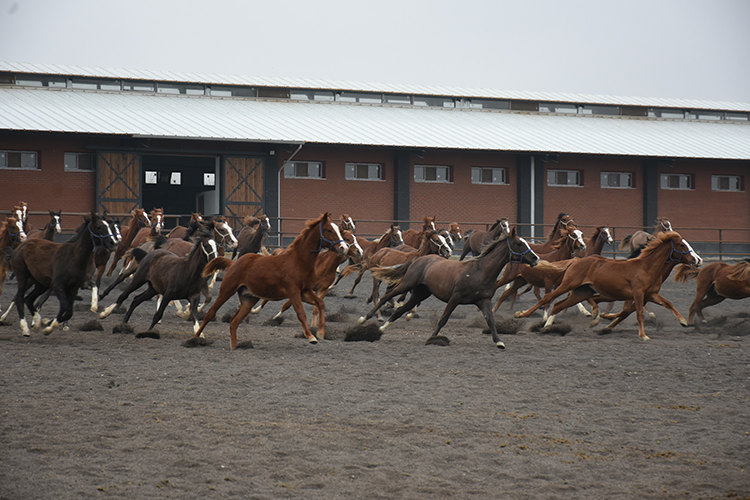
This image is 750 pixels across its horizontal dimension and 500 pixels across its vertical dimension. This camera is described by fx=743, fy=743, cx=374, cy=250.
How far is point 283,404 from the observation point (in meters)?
6.57

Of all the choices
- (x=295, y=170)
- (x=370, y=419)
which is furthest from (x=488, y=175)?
(x=370, y=419)

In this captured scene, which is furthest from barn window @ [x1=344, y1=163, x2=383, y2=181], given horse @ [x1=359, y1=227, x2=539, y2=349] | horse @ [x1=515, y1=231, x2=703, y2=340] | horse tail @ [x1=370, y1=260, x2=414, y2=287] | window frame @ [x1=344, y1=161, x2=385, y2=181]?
horse @ [x1=359, y1=227, x2=539, y2=349]

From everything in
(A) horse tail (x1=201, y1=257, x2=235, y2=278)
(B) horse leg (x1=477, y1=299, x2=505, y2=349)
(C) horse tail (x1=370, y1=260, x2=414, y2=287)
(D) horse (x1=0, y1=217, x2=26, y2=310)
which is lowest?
(B) horse leg (x1=477, y1=299, x2=505, y2=349)

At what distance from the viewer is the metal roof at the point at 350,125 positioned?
26.8m

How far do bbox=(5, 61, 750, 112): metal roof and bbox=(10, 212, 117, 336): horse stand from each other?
74.8 ft

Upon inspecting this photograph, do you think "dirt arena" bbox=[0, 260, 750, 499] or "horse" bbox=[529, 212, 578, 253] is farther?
"horse" bbox=[529, 212, 578, 253]

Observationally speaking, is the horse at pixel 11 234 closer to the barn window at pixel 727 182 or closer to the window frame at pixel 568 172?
Answer: the window frame at pixel 568 172

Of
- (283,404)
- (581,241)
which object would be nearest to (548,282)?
(581,241)

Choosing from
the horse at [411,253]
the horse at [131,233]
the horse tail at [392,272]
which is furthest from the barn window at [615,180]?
the horse tail at [392,272]

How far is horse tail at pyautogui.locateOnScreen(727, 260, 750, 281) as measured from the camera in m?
12.2

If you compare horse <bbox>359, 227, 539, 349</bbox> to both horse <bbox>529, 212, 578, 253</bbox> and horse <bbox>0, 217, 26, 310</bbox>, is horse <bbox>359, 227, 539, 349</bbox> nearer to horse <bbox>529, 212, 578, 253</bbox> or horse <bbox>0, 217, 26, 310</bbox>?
horse <bbox>529, 212, 578, 253</bbox>

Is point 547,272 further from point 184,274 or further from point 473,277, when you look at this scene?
point 184,274

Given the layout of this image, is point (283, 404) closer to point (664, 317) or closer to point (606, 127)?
point (664, 317)

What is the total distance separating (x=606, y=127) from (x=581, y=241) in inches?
921
